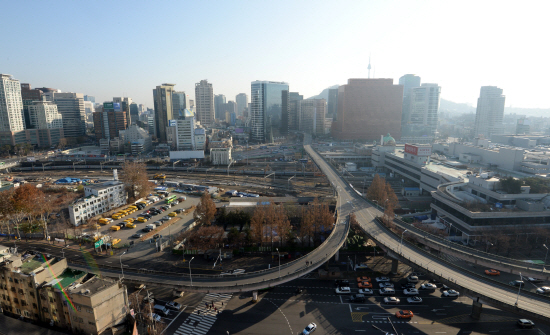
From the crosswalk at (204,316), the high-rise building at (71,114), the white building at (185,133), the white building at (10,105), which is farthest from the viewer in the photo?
the high-rise building at (71,114)

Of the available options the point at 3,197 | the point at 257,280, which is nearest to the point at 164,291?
the point at 257,280

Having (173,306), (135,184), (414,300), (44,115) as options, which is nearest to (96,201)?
(135,184)

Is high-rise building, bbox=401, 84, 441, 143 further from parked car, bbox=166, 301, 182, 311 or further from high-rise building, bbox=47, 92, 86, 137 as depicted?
high-rise building, bbox=47, 92, 86, 137

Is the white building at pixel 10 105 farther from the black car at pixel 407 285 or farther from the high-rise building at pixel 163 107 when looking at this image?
the black car at pixel 407 285

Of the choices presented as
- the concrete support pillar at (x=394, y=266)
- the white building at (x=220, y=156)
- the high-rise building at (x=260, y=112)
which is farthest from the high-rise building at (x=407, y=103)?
the concrete support pillar at (x=394, y=266)

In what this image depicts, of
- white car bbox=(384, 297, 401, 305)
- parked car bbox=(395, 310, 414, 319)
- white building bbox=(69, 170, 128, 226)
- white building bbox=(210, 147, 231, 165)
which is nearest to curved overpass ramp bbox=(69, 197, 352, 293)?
white car bbox=(384, 297, 401, 305)

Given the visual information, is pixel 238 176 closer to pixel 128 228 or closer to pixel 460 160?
pixel 128 228

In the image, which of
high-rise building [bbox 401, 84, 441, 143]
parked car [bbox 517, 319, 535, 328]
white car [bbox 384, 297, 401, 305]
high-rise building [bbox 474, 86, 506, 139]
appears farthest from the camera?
high-rise building [bbox 474, 86, 506, 139]
